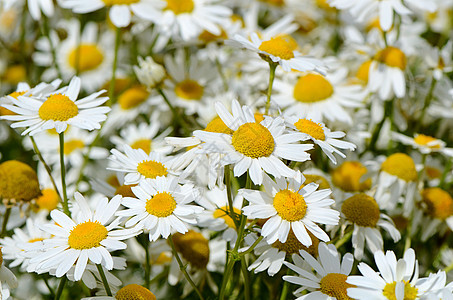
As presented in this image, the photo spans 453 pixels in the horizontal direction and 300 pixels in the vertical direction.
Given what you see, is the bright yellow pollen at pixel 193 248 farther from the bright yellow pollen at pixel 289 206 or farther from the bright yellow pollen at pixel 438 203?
the bright yellow pollen at pixel 438 203

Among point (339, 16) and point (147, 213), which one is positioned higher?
point (147, 213)

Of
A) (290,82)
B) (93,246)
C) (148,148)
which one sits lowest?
(148,148)

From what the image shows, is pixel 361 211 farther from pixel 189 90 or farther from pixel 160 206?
pixel 189 90

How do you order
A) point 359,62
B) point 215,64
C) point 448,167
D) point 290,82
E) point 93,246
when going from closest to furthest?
1. point 93,246
2. point 448,167
3. point 290,82
4. point 359,62
5. point 215,64

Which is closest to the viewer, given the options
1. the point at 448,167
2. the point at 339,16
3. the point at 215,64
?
the point at 448,167

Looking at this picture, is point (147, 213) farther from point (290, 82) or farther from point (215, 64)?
point (215, 64)

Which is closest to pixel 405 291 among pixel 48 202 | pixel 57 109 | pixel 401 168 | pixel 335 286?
pixel 335 286

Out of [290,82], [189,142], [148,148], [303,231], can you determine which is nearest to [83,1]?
[148,148]
